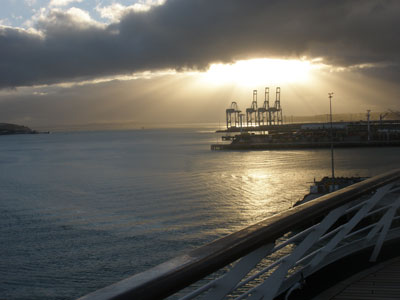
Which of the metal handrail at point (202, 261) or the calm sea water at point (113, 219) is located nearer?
the metal handrail at point (202, 261)

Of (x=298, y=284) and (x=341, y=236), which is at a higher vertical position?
(x=341, y=236)

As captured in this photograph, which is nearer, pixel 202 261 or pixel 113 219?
pixel 202 261

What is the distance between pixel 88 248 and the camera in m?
14.2

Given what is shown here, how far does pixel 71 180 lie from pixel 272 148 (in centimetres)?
4181

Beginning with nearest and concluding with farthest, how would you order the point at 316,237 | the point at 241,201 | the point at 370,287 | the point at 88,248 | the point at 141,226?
the point at 316,237
the point at 370,287
the point at 88,248
the point at 141,226
the point at 241,201

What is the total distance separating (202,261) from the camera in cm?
98

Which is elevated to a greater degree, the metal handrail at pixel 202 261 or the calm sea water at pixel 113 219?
the metal handrail at pixel 202 261

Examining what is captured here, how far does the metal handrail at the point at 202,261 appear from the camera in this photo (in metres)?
0.79

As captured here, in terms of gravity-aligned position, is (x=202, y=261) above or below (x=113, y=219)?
above

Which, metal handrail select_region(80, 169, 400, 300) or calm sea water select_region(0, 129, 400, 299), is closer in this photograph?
metal handrail select_region(80, 169, 400, 300)

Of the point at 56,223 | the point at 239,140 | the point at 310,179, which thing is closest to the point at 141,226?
the point at 56,223

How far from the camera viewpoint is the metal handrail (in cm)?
79

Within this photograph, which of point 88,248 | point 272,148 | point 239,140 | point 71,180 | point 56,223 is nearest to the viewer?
point 88,248

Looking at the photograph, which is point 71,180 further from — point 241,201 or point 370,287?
point 370,287
